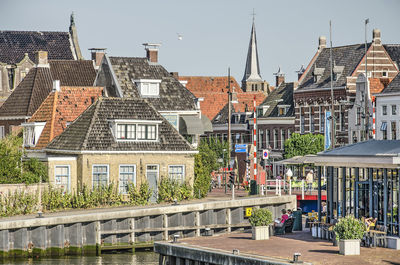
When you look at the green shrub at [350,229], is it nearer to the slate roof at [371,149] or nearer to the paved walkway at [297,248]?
the paved walkway at [297,248]

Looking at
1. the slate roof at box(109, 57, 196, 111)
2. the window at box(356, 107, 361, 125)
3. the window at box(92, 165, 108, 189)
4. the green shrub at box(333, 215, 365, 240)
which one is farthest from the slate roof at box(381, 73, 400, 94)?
the green shrub at box(333, 215, 365, 240)

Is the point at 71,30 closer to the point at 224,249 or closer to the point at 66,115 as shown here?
the point at 66,115

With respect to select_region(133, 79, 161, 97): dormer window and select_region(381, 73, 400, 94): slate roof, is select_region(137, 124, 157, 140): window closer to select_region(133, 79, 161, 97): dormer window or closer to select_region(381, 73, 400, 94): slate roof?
select_region(133, 79, 161, 97): dormer window

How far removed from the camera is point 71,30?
102625mm

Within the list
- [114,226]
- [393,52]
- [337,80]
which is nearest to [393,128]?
[337,80]

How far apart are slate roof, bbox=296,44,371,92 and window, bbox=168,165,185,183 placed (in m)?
30.0

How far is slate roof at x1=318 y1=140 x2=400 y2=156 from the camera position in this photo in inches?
1415

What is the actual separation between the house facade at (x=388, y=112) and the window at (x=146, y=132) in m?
27.5

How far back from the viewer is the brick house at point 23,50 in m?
89.6

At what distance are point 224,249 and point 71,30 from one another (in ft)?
230

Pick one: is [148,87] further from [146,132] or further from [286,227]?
[286,227]

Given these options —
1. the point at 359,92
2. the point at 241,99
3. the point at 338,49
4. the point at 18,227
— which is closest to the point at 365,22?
the point at 359,92

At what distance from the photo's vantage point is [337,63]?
84812 millimetres

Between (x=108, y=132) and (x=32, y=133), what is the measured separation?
23.5 feet
